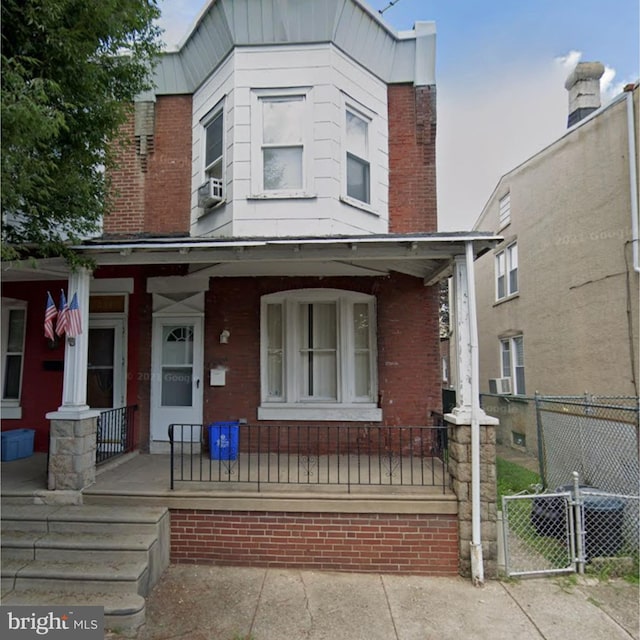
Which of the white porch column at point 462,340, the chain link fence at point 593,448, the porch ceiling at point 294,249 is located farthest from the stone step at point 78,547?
the chain link fence at point 593,448

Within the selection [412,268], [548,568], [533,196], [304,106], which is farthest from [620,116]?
[548,568]

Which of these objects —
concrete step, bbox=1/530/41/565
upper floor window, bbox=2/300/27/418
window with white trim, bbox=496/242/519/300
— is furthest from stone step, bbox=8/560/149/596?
window with white trim, bbox=496/242/519/300

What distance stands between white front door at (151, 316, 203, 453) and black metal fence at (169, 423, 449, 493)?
0.98ft

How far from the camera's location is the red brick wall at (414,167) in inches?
284

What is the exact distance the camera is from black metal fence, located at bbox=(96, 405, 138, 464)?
647cm

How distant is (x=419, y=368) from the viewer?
687 centimetres

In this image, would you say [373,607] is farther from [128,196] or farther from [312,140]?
[128,196]

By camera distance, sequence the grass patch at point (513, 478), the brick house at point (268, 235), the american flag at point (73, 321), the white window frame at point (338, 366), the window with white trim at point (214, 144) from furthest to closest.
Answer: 1. the grass patch at point (513, 478)
2. the window with white trim at point (214, 144)
3. the white window frame at point (338, 366)
4. the brick house at point (268, 235)
5. the american flag at point (73, 321)

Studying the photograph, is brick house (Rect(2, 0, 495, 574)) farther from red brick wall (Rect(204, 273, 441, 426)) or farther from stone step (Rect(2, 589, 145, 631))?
stone step (Rect(2, 589, 145, 631))

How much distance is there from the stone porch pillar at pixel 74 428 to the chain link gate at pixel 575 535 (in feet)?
15.6

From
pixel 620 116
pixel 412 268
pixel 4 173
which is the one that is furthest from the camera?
pixel 620 116

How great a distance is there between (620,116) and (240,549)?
9.63 metres

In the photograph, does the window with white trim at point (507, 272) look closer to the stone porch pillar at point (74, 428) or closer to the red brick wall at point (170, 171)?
the red brick wall at point (170, 171)

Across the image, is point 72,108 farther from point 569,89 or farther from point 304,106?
point 569,89
